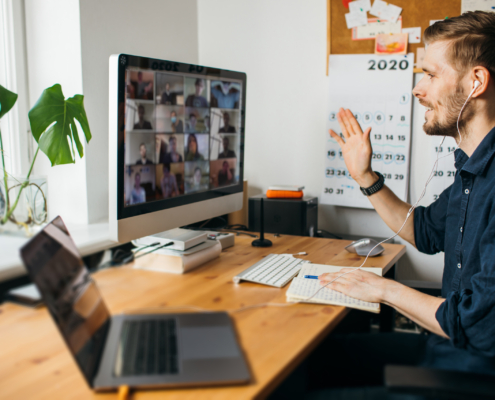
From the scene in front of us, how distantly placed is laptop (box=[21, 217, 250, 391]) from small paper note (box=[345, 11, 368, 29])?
1580mm

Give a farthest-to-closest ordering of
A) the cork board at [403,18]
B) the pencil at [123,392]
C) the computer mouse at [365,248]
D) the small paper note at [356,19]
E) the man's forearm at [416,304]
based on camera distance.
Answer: the small paper note at [356,19] → the cork board at [403,18] → the computer mouse at [365,248] → the man's forearm at [416,304] → the pencil at [123,392]

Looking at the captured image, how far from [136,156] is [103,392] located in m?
0.62

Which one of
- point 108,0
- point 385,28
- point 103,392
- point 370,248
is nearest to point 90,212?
point 108,0

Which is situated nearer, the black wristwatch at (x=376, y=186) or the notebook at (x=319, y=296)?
the notebook at (x=319, y=296)

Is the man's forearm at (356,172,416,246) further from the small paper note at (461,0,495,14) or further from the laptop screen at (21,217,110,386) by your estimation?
the laptop screen at (21,217,110,386)

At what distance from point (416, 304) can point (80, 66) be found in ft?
4.64

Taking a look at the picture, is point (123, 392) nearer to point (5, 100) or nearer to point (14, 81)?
point (5, 100)

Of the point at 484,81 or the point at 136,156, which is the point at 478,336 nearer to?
the point at 484,81

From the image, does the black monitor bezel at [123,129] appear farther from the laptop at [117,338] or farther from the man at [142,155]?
the laptop at [117,338]

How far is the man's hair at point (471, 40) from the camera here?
1.15m

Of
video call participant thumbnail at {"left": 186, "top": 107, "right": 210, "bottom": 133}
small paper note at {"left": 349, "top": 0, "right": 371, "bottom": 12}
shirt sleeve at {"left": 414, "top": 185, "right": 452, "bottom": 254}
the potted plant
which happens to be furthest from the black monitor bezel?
small paper note at {"left": 349, "top": 0, "right": 371, "bottom": 12}

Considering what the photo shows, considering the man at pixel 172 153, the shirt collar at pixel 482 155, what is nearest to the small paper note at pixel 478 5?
the shirt collar at pixel 482 155

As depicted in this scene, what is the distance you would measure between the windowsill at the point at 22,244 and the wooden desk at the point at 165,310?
2.6 inches

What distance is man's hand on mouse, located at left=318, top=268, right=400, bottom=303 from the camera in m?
1.05
